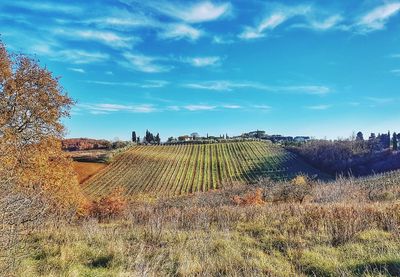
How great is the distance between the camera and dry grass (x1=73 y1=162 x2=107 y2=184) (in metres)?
85.8

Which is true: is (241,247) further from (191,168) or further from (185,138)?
(185,138)

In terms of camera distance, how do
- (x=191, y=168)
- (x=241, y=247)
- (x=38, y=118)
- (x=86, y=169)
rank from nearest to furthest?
1. (x=241, y=247)
2. (x=38, y=118)
3. (x=86, y=169)
4. (x=191, y=168)

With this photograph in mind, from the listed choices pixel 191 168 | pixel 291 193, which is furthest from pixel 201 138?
pixel 291 193

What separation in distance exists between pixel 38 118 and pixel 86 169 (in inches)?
2545

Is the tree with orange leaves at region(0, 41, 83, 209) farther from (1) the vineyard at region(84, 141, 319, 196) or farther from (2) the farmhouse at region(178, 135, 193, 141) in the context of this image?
(2) the farmhouse at region(178, 135, 193, 141)

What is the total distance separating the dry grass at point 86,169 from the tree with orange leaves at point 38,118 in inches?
2178


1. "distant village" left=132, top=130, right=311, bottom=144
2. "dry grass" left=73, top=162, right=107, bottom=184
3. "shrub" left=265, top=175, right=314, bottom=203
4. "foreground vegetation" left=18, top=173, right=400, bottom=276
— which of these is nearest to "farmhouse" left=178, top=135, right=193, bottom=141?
"distant village" left=132, top=130, right=311, bottom=144

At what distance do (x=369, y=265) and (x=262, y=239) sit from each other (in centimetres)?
359

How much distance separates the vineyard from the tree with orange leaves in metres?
44.3

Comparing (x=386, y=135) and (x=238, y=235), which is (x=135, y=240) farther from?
(x=386, y=135)

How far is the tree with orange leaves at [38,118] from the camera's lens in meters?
27.2

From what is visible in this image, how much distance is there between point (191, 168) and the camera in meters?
100

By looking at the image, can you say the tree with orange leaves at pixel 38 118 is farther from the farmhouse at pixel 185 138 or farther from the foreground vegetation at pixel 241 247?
the farmhouse at pixel 185 138

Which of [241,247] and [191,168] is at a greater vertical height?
[241,247]
